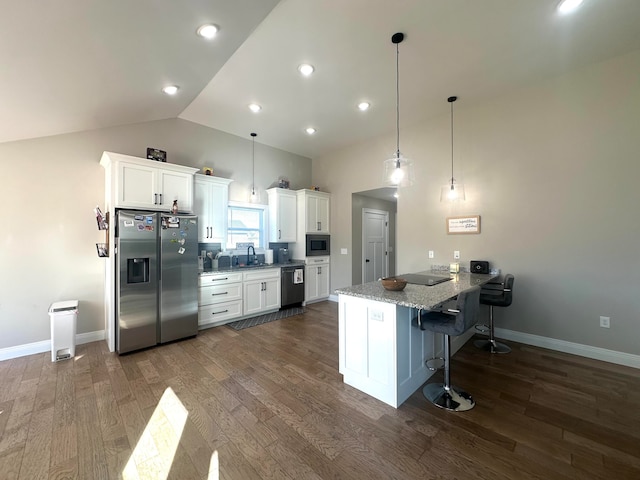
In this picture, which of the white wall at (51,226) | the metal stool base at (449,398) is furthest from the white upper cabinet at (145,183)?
the metal stool base at (449,398)

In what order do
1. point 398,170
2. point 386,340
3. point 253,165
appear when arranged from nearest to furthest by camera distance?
point 386,340 < point 398,170 < point 253,165

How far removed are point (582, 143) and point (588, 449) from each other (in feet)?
10.1

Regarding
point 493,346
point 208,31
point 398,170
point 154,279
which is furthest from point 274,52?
point 493,346

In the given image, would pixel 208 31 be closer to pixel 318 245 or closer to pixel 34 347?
pixel 318 245

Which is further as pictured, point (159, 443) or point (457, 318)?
point (457, 318)

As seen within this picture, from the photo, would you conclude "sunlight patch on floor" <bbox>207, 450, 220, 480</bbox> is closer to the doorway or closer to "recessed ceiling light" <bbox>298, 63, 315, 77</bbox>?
"recessed ceiling light" <bbox>298, 63, 315, 77</bbox>

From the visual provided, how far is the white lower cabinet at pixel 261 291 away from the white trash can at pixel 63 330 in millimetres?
2090

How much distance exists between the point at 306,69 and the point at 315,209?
9.43ft

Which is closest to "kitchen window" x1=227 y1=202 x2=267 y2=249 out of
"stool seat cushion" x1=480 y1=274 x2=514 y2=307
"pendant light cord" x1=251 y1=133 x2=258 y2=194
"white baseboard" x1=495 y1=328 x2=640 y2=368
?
"pendant light cord" x1=251 y1=133 x2=258 y2=194

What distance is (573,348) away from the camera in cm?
305

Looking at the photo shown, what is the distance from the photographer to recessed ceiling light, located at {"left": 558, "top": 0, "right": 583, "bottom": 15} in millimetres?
2091

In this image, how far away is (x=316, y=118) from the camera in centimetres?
416

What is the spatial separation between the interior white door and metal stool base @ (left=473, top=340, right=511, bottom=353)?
8.83 feet

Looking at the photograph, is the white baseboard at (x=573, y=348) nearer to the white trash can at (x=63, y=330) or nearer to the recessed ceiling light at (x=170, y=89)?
the recessed ceiling light at (x=170, y=89)
